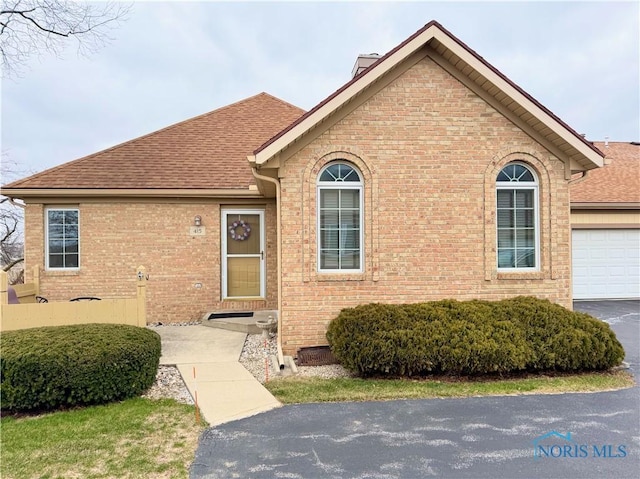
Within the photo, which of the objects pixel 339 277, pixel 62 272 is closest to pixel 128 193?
pixel 62 272

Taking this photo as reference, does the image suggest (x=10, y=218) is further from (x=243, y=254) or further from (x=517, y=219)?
(x=517, y=219)

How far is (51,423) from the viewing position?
4555 mm

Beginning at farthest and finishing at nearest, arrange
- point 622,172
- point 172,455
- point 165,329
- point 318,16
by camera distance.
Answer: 1. point 622,172
2. point 318,16
3. point 165,329
4. point 172,455

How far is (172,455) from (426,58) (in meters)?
7.20

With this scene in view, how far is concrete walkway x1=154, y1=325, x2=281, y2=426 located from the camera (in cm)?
495

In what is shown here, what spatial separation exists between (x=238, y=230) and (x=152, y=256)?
2.26 metres

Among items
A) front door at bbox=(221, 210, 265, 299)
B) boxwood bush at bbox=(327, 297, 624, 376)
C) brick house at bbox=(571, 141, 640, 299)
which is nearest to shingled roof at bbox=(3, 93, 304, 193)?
front door at bbox=(221, 210, 265, 299)

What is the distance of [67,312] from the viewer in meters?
6.88

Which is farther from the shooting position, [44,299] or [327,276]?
[44,299]

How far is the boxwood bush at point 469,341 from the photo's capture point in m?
5.88

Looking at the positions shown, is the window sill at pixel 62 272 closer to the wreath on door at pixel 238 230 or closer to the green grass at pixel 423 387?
the wreath on door at pixel 238 230

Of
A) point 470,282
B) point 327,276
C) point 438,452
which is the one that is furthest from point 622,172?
point 438,452

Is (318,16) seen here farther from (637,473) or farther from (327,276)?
(637,473)

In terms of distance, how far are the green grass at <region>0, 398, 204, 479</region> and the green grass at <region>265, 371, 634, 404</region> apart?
147 cm
